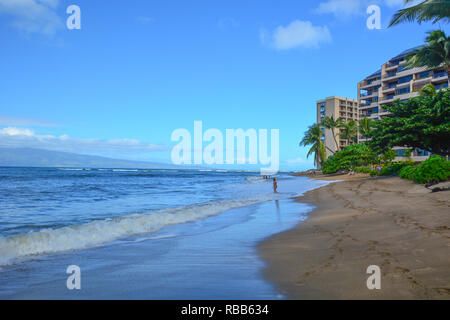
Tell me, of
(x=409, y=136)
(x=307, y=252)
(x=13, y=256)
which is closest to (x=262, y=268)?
(x=307, y=252)

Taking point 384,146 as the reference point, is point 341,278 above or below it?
below

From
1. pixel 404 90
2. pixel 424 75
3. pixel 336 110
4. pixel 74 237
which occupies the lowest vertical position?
pixel 74 237

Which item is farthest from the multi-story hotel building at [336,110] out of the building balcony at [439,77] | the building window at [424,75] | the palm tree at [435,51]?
the palm tree at [435,51]

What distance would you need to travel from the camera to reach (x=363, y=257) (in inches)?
197

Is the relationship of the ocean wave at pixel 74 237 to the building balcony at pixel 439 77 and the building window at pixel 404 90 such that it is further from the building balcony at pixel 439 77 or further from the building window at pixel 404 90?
the building window at pixel 404 90

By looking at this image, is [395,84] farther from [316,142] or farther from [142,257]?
[142,257]

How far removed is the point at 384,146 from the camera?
28750mm

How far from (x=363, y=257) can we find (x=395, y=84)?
7642 centimetres

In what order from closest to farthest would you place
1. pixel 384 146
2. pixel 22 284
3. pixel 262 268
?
pixel 22 284 → pixel 262 268 → pixel 384 146

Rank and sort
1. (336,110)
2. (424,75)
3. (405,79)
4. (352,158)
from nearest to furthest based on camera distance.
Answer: (352,158) → (424,75) → (405,79) → (336,110)

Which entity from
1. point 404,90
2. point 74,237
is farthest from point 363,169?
point 74,237
